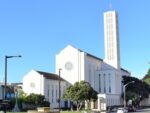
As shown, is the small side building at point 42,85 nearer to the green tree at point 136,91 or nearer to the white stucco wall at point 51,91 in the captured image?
the white stucco wall at point 51,91

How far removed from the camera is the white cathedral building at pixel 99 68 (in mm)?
137250

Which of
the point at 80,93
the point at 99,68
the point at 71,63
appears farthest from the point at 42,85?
the point at 99,68

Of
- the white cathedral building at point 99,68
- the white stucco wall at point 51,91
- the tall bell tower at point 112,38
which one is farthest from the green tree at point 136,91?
the white stucco wall at point 51,91

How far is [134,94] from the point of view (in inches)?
5428

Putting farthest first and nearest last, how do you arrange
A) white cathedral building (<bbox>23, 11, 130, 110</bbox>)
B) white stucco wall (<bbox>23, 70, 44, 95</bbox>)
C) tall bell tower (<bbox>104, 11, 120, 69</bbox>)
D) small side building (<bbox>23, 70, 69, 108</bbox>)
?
tall bell tower (<bbox>104, 11, 120, 69</bbox>) < white cathedral building (<bbox>23, 11, 130, 110</bbox>) < white stucco wall (<bbox>23, 70, 44, 95</bbox>) < small side building (<bbox>23, 70, 69, 108</bbox>)

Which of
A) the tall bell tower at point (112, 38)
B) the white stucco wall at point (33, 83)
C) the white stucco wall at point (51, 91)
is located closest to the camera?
the white stucco wall at point (33, 83)

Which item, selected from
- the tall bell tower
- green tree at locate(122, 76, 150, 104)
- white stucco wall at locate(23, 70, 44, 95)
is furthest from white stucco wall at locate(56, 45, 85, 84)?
green tree at locate(122, 76, 150, 104)

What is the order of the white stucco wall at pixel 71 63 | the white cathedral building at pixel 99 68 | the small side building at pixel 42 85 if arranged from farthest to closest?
the white stucco wall at pixel 71 63
the white cathedral building at pixel 99 68
the small side building at pixel 42 85

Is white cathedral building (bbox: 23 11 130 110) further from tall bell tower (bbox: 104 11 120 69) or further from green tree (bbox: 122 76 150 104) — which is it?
green tree (bbox: 122 76 150 104)

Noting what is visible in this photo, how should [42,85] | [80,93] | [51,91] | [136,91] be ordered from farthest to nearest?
1. [136,91]
2. [51,91]
3. [42,85]
4. [80,93]

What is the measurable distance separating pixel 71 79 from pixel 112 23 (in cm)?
2410

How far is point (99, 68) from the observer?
150750mm

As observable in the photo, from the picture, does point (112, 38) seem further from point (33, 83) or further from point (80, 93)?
point (80, 93)

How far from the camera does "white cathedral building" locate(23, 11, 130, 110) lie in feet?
450
